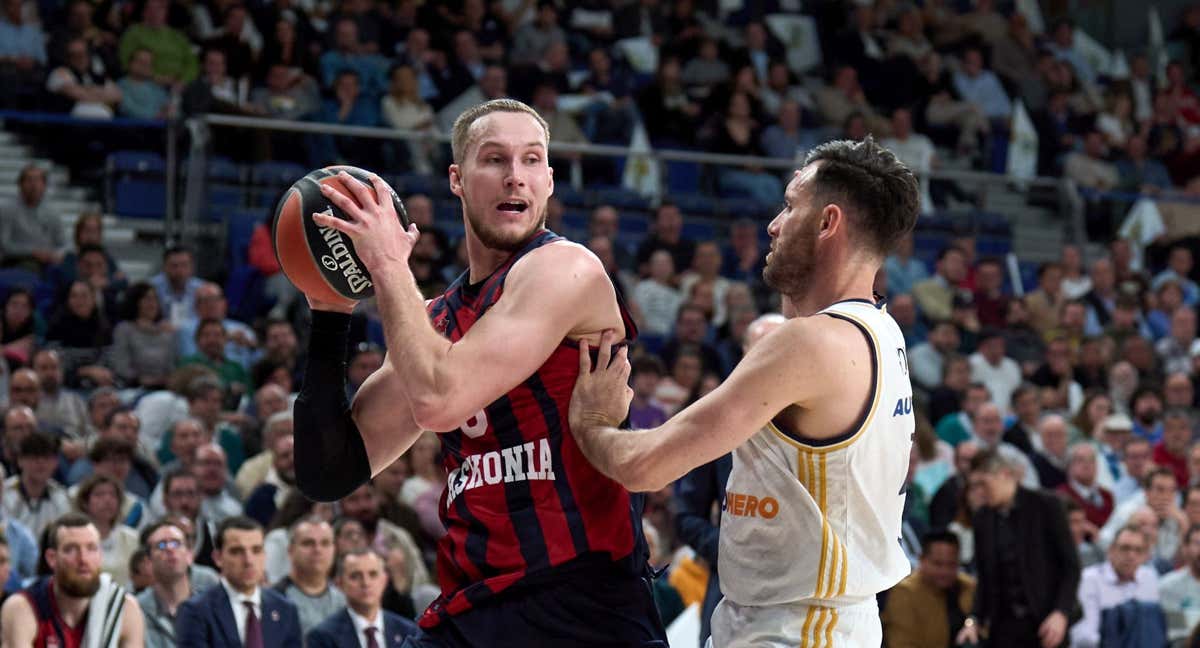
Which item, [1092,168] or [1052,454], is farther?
[1092,168]

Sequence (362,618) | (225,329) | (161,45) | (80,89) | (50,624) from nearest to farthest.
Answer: (50,624) → (362,618) → (225,329) → (80,89) → (161,45)

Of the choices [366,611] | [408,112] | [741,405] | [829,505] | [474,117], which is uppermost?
[408,112]

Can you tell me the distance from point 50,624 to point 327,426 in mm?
4388

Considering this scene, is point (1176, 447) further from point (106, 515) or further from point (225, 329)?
point (106, 515)

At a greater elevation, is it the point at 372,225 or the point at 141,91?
the point at 141,91

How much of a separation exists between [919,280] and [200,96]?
254 inches

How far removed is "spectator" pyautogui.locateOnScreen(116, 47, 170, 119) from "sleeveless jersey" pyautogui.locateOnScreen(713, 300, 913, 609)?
10561 millimetres

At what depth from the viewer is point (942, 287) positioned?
1526 cm

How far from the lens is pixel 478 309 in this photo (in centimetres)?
423

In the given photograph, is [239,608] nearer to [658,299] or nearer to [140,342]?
[140,342]

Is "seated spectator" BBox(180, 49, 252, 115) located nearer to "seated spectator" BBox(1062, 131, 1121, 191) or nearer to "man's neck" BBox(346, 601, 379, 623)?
"man's neck" BBox(346, 601, 379, 623)

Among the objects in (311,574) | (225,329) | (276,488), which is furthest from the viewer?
(225,329)

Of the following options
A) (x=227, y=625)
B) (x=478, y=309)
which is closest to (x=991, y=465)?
(x=227, y=625)

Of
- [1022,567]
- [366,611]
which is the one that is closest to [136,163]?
[366,611]
